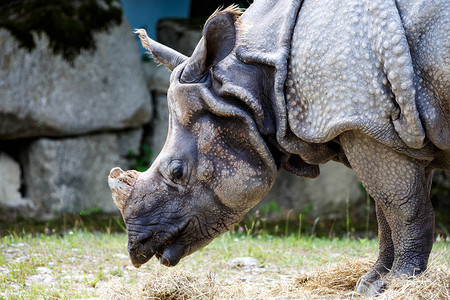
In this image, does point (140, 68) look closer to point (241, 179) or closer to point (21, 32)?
point (21, 32)

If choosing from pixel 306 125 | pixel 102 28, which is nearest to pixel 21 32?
pixel 102 28

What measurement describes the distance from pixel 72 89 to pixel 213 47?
226 inches

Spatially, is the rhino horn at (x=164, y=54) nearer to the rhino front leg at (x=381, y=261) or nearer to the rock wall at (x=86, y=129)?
the rhino front leg at (x=381, y=261)

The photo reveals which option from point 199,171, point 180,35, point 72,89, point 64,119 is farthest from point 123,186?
point 180,35

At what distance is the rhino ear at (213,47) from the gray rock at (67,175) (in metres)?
5.51

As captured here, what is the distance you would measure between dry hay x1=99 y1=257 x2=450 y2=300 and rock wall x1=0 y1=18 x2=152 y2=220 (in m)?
4.58

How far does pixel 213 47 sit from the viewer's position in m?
3.90

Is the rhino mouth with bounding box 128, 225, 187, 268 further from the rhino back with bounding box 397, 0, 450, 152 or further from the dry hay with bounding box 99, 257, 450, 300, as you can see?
the rhino back with bounding box 397, 0, 450, 152

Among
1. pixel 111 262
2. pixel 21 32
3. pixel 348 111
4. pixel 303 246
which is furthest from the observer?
pixel 21 32

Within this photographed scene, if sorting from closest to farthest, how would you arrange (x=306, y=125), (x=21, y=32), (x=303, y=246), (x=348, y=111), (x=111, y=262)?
(x=348, y=111), (x=306, y=125), (x=111, y=262), (x=303, y=246), (x=21, y=32)

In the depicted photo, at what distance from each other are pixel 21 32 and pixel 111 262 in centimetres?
461

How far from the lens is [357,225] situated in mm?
9391

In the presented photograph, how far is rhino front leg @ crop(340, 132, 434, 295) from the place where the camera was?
3529mm

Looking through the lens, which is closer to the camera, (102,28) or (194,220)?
(194,220)
